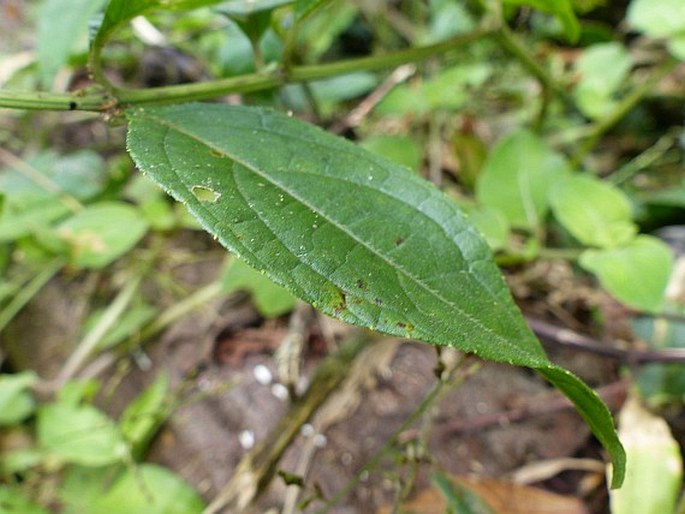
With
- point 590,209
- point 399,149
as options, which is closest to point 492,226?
point 590,209

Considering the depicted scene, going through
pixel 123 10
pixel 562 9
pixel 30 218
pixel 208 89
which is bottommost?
pixel 30 218

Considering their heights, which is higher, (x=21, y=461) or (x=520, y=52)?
(x=520, y=52)

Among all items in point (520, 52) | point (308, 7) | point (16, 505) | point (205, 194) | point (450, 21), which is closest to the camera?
point (205, 194)

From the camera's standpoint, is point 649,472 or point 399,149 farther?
point 399,149

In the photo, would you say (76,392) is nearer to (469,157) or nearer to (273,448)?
(273,448)

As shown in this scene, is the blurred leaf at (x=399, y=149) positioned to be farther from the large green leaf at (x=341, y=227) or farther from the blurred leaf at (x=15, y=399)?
the blurred leaf at (x=15, y=399)

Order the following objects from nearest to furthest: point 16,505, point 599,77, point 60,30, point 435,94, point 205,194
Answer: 1. point 205,194
2. point 60,30
3. point 16,505
4. point 599,77
5. point 435,94
